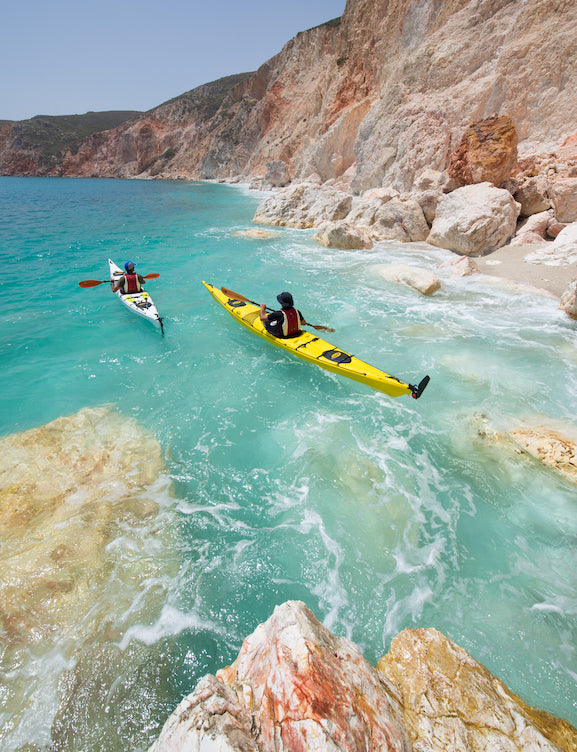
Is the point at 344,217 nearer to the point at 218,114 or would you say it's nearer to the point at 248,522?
the point at 248,522

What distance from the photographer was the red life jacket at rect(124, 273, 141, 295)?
30.9ft

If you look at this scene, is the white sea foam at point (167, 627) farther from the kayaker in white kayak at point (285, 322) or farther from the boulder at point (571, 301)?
the boulder at point (571, 301)

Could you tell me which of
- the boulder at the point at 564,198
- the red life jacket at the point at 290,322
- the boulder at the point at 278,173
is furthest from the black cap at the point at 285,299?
the boulder at the point at 278,173

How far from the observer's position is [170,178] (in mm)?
71188

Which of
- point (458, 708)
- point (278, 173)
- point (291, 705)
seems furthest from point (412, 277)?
point (278, 173)

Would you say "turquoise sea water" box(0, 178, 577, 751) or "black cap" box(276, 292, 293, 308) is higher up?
"black cap" box(276, 292, 293, 308)

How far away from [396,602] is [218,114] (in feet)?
284

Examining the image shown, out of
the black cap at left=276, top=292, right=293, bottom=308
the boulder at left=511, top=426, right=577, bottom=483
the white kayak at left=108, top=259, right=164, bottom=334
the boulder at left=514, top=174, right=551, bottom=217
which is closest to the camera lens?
the boulder at left=511, top=426, right=577, bottom=483

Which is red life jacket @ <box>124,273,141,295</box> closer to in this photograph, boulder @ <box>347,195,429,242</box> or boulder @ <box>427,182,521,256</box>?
boulder @ <box>347,195,429,242</box>

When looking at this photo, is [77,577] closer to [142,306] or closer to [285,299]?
[285,299]

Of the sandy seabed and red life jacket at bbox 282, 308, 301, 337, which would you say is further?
the sandy seabed

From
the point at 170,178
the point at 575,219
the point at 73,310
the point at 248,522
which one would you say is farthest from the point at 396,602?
the point at 170,178

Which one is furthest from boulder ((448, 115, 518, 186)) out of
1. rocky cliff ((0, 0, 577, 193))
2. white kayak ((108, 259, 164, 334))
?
white kayak ((108, 259, 164, 334))

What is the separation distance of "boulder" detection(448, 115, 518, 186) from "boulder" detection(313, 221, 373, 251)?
4355mm
